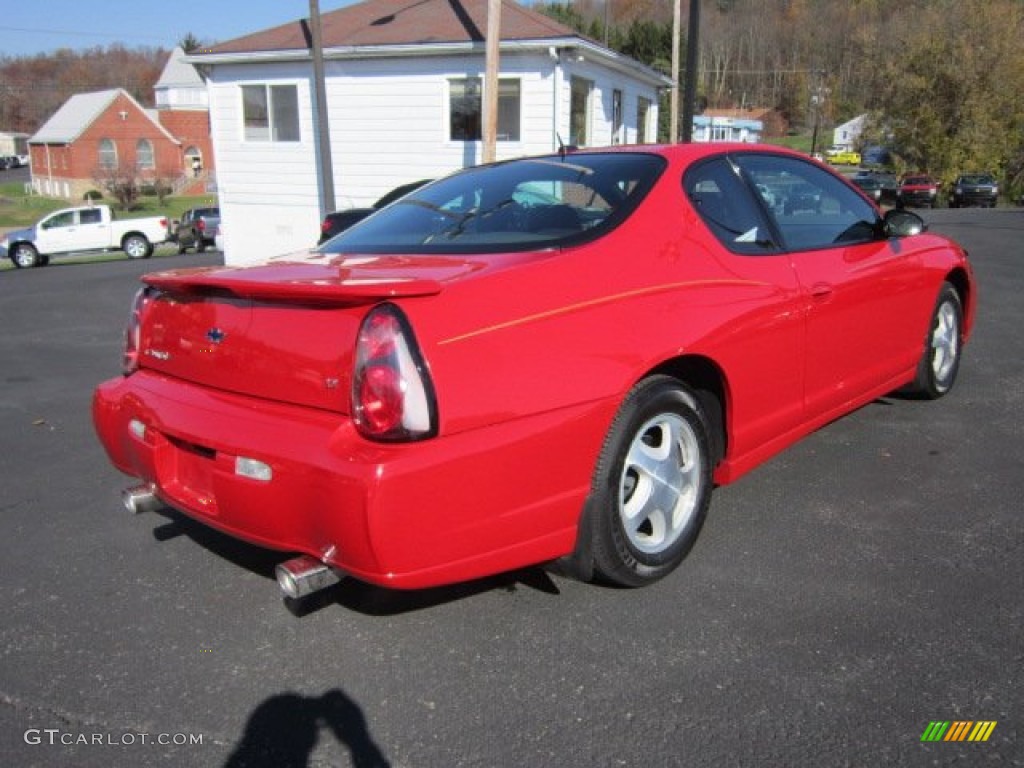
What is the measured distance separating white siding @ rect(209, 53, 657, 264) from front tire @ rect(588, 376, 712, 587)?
43.6 feet

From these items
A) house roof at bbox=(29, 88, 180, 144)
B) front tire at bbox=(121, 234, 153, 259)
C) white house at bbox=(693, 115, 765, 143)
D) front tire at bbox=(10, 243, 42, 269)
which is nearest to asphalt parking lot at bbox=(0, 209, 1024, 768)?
front tire at bbox=(10, 243, 42, 269)

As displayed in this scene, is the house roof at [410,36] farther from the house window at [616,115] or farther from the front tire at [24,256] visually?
the front tire at [24,256]

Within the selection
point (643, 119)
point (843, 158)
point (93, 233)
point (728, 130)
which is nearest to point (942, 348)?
point (643, 119)

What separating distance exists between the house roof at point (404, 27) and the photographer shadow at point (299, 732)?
14.6m

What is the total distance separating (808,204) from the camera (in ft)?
13.3

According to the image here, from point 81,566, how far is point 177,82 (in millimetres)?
77549

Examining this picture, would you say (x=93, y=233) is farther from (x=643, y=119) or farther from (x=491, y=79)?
(x=491, y=79)

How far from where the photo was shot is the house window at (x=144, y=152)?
65.9 meters

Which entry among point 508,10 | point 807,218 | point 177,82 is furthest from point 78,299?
point 177,82

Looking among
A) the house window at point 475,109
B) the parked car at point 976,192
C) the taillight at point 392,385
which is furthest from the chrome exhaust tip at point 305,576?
the parked car at point 976,192

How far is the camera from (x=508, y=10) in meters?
17.2

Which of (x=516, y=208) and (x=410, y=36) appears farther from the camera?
(x=410, y=36)

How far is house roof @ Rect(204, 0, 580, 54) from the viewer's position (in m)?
16.0

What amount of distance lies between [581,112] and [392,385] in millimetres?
15926
